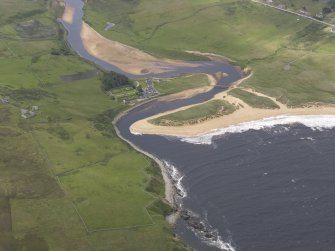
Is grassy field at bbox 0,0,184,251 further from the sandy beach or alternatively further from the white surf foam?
the sandy beach

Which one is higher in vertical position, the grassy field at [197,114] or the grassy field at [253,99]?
the grassy field at [253,99]

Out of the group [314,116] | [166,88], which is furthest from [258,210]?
[166,88]

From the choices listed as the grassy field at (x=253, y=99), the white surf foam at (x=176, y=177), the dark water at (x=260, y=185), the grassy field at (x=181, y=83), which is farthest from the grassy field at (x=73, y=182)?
the grassy field at (x=253, y=99)

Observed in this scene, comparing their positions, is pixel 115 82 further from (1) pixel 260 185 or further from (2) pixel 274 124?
(1) pixel 260 185

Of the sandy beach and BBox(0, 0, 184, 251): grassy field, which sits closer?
BBox(0, 0, 184, 251): grassy field

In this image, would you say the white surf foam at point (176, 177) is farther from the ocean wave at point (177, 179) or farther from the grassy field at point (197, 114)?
the grassy field at point (197, 114)

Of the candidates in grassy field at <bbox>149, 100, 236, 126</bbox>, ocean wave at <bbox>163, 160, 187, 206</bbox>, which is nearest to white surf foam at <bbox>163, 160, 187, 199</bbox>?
ocean wave at <bbox>163, 160, 187, 206</bbox>

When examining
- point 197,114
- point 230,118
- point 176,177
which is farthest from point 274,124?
point 176,177
